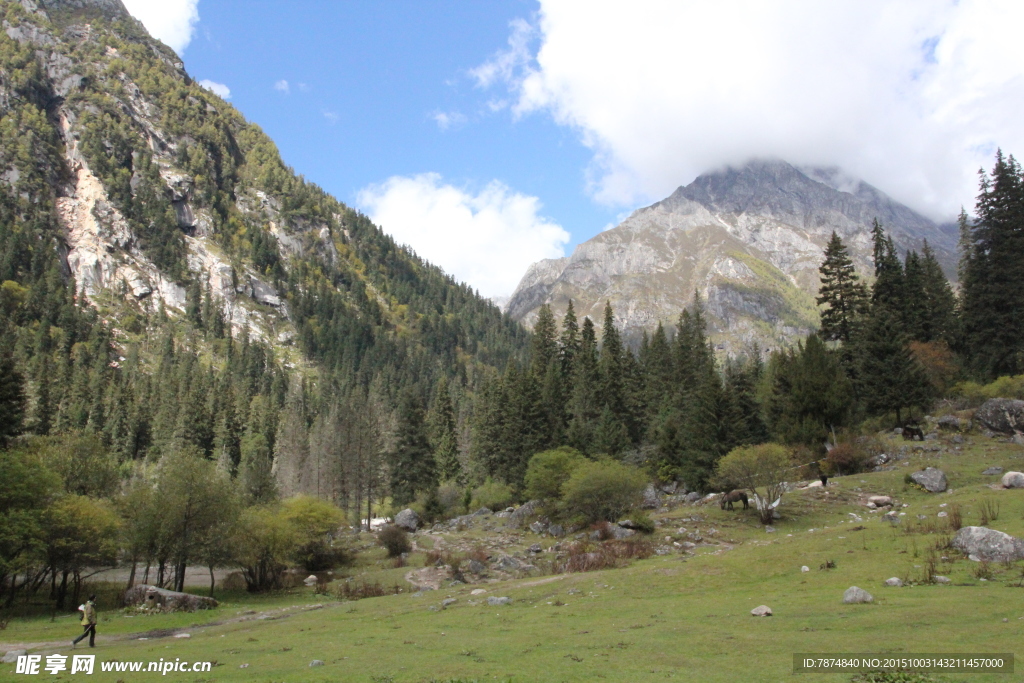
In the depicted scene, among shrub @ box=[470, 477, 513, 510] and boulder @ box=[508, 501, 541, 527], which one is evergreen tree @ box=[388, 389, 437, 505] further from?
boulder @ box=[508, 501, 541, 527]

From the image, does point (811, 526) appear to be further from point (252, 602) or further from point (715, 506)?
point (252, 602)

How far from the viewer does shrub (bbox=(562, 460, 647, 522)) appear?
48312 millimetres

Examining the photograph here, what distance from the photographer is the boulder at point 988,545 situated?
1778 centimetres

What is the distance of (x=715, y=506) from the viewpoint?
45.6 m

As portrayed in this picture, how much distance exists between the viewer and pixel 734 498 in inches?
1684

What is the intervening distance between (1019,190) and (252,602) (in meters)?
73.0

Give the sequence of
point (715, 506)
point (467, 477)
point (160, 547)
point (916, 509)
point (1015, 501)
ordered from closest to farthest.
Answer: point (1015, 501), point (916, 509), point (160, 547), point (715, 506), point (467, 477)

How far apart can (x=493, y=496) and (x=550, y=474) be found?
70.5ft

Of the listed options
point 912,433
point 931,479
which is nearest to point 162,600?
point 931,479

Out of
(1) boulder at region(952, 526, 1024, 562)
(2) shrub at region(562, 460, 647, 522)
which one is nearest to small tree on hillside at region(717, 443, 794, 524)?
(2) shrub at region(562, 460, 647, 522)

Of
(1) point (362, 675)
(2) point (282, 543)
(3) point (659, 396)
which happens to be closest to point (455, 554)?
(2) point (282, 543)

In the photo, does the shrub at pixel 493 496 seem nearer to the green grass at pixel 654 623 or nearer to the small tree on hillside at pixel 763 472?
the small tree on hillside at pixel 763 472

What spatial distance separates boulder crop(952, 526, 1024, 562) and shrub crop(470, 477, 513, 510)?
57.1m

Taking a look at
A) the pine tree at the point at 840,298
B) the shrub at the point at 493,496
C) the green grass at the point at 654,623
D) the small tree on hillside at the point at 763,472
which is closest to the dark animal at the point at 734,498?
the small tree on hillside at the point at 763,472
